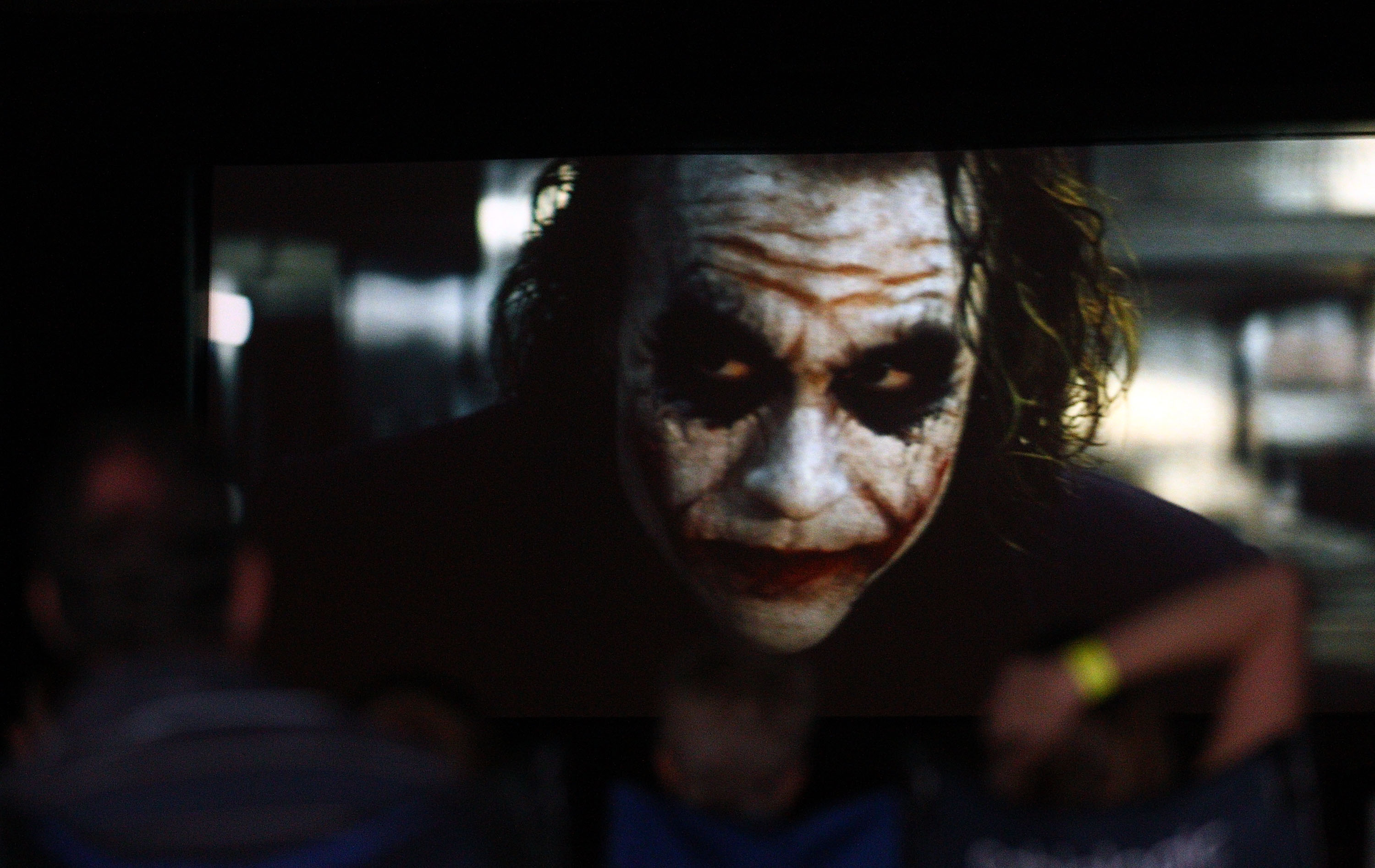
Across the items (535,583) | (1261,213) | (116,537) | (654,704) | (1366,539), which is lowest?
(654,704)

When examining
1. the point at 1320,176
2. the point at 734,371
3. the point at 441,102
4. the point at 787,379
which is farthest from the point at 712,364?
the point at 1320,176

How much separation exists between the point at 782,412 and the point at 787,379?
109mm

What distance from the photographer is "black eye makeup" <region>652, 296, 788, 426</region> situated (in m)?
4.32

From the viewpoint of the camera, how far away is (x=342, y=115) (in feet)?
14.9

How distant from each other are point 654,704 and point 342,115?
2225 mm

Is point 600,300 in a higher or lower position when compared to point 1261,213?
lower

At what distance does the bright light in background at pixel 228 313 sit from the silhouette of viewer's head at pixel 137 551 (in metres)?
3.69

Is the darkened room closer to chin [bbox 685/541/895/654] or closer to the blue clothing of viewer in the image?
chin [bbox 685/541/895/654]

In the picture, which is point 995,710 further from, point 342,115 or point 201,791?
point 342,115

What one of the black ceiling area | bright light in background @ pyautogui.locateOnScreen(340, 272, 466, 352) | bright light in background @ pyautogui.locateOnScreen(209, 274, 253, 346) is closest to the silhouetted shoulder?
the black ceiling area

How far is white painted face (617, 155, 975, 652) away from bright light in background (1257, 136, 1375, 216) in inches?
41.2

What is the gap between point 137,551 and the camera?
101cm

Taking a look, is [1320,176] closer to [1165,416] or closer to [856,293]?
[1165,416]

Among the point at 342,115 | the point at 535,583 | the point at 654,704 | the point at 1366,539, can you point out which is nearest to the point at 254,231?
the point at 342,115
